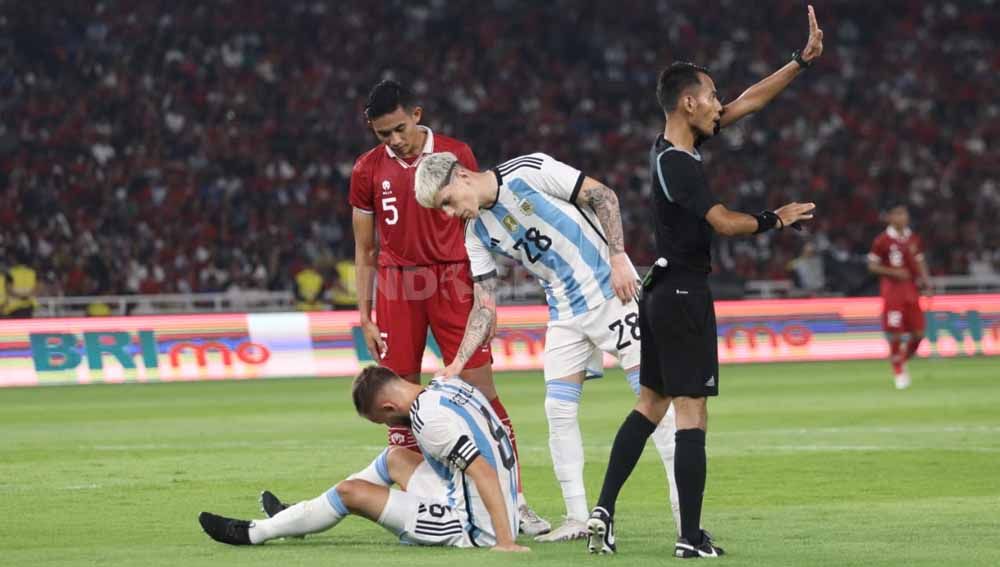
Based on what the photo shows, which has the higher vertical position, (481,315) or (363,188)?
(363,188)

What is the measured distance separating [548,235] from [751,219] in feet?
4.31

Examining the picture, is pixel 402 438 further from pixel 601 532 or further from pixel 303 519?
pixel 601 532

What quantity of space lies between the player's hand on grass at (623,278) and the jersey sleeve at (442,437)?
0.95 m

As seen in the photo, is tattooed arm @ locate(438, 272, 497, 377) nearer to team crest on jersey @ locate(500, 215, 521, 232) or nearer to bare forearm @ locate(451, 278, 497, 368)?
bare forearm @ locate(451, 278, 497, 368)

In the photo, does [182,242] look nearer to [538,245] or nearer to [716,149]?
[716,149]

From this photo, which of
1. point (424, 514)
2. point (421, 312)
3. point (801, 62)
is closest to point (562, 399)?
point (424, 514)

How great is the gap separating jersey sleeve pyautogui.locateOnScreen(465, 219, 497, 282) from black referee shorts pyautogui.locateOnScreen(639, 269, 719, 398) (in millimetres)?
1064

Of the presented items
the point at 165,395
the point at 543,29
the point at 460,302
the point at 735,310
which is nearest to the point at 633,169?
the point at 543,29

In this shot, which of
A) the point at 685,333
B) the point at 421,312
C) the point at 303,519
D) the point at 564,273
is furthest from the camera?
the point at 421,312

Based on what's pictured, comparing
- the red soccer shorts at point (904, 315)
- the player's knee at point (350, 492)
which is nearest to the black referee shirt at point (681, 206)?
the player's knee at point (350, 492)

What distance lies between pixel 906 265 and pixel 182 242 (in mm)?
12860

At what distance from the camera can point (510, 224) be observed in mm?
7918

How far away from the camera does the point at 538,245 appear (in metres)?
7.98

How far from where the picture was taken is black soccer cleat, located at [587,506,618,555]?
23.9 ft
